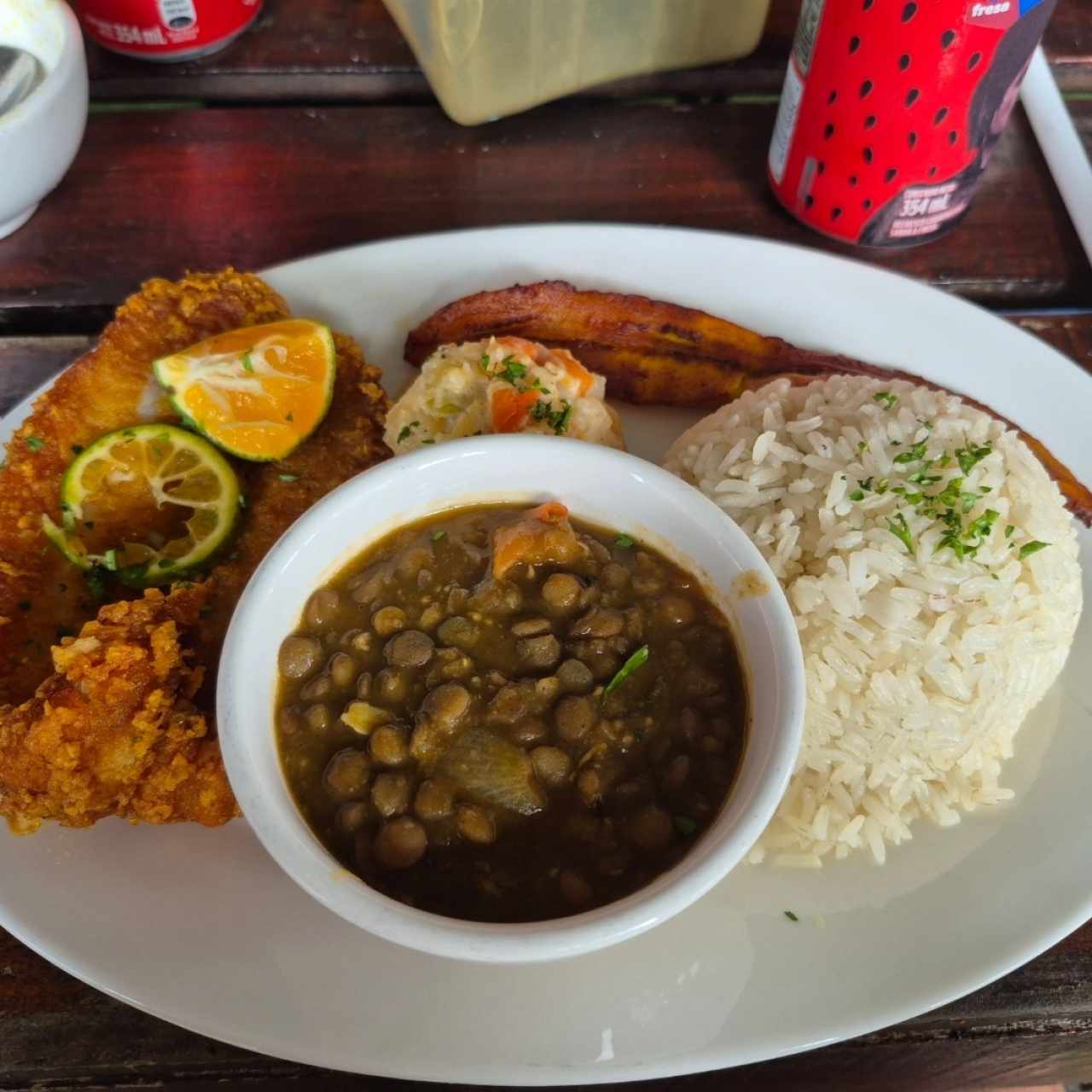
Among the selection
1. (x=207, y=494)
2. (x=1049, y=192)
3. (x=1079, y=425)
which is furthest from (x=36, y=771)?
(x=1049, y=192)

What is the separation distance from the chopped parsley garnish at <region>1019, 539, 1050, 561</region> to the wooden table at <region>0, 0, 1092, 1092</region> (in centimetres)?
80

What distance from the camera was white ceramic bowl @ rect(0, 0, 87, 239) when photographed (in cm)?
233

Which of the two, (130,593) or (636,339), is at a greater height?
(636,339)

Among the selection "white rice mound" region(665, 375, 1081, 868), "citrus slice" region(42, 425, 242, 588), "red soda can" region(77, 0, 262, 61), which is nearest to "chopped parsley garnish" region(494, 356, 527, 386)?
"white rice mound" region(665, 375, 1081, 868)

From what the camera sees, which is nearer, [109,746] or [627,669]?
[627,669]

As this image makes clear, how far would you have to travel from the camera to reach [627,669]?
151cm

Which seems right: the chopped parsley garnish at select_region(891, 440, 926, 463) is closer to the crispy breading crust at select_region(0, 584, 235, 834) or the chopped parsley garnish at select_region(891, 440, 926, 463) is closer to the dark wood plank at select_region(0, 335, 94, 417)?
the crispy breading crust at select_region(0, 584, 235, 834)

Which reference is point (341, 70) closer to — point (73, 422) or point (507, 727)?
point (73, 422)

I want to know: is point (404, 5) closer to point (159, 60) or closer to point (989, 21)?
point (159, 60)

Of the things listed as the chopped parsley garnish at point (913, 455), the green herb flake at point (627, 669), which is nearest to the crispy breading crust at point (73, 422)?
the green herb flake at point (627, 669)

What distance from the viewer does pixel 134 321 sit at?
7.04 ft

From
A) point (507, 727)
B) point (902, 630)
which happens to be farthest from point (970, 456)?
point (507, 727)

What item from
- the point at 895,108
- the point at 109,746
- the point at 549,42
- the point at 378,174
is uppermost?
the point at 895,108

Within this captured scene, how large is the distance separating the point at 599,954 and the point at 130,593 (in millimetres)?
1079
